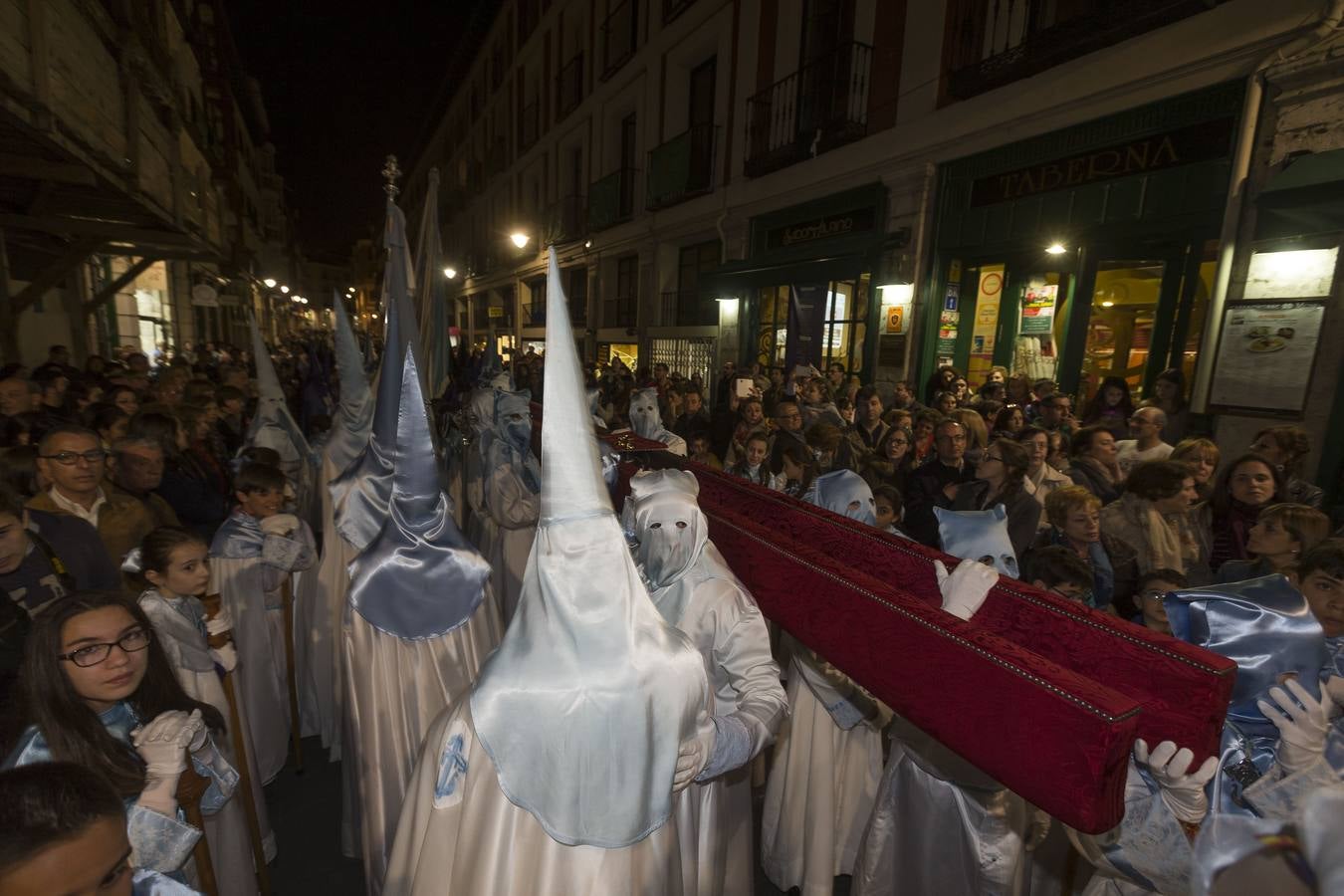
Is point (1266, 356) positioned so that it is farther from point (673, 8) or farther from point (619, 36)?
point (619, 36)

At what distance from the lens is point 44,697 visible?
1649 millimetres

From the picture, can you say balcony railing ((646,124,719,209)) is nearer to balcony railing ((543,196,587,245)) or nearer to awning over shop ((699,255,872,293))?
awning over shop ((699,255,872,293))

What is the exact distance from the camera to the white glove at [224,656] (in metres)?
2.54

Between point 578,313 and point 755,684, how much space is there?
22039 millimetres

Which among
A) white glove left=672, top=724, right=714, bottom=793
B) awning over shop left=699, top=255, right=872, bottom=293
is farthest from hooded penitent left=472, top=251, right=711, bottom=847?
awning over shop left=699, top=255, right=872, bottom=293

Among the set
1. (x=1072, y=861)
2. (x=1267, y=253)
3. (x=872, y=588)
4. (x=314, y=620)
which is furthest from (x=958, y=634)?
(x=1267, y=253)

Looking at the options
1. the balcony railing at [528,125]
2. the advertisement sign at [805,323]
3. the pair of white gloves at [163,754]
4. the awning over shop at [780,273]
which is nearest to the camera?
the pair of white gloves at [163,754]

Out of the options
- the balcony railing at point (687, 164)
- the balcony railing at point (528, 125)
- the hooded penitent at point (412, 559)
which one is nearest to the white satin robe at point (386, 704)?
the hooded penitent at point (412, 559)

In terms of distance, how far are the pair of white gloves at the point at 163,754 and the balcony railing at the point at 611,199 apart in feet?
57.5

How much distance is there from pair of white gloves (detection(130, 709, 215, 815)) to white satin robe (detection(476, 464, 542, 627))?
8.88ft

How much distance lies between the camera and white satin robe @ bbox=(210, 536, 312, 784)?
3314mm

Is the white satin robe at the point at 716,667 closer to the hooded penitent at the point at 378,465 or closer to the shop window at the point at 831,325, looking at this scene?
the hooded penitent at the point at 378,465

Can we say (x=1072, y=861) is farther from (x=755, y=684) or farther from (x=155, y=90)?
(x=155, y=90)

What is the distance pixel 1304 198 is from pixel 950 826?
21.0 feet
